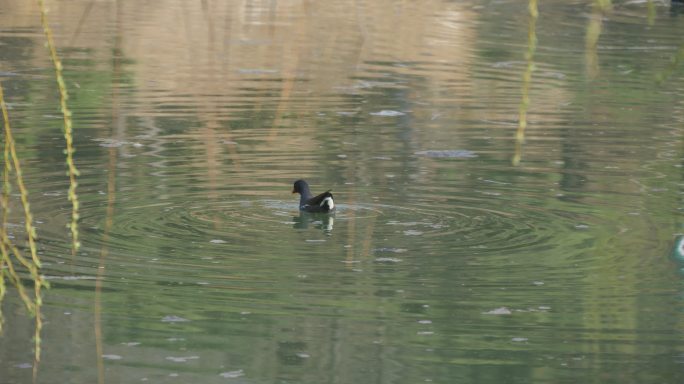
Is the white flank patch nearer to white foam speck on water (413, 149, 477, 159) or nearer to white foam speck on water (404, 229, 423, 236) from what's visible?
white foam speck on water (404, 229, 423, 236)

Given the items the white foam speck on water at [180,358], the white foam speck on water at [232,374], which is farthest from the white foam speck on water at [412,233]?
the white foam speck on water at [232,374]

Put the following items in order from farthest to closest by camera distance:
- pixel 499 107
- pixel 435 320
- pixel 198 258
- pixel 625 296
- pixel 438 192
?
pixel 499 107, pixel 438 192, pixel 198 258, pixel 625 296, pixel 435 320

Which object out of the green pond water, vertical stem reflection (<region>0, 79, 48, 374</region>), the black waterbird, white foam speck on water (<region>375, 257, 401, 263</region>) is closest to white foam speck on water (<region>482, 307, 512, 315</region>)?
the green pond water

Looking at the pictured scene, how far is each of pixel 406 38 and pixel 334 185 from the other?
15394mm

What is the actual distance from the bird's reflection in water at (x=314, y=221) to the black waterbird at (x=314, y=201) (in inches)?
1.7

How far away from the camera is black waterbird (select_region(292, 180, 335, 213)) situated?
1131 cm

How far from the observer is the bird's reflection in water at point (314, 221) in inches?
440

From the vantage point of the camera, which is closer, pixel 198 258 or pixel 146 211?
pixel 198 258

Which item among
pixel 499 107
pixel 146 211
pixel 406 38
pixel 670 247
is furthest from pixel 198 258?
pixel 406 38

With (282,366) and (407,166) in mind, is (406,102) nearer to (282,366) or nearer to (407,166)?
(407,166)

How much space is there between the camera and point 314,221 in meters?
11.2

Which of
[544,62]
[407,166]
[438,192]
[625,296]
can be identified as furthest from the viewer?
[544,62]

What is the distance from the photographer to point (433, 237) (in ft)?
34.6

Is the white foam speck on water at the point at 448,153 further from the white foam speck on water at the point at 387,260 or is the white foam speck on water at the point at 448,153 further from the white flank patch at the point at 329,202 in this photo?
the white foam speck on water at the point at 387,260
